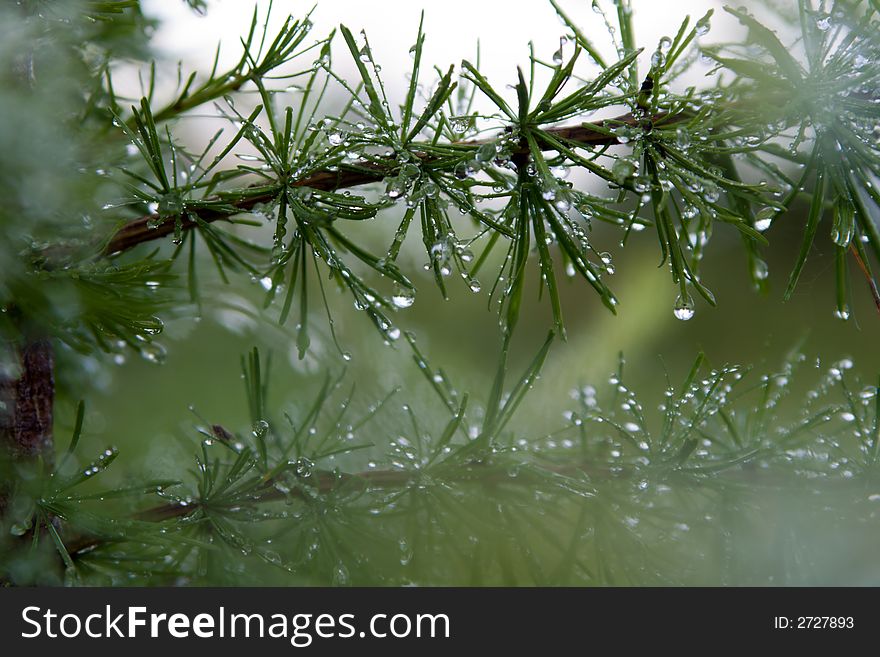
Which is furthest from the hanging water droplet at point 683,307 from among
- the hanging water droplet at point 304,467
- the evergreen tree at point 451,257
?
the hanging water droplet at point 304,467

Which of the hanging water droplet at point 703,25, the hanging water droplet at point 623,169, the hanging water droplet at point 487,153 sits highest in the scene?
the hanging water droplet at point 703,25

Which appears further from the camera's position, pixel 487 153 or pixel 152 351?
pixel 152 351

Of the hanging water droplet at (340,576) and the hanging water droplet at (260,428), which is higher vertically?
the hanging water droplet at (260,428)

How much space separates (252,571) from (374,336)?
0.30 m

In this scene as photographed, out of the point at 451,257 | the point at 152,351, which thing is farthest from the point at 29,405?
the point at 451,257

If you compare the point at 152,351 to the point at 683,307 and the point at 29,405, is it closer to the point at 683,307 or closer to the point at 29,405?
the point at 29,405

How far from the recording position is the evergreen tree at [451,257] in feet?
0.71

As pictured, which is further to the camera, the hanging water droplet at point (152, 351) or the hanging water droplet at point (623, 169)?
the hanging water droplet at point (152, 351)

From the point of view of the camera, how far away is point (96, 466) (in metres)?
0.25

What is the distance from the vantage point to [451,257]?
0.92 feet

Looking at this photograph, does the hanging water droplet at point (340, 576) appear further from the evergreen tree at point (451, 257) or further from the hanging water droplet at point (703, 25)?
the hanging water droplet at point (703, 25)

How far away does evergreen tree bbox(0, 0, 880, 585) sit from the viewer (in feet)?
0.71

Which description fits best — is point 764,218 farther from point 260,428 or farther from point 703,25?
point 260,428

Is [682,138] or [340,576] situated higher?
[682,138]
